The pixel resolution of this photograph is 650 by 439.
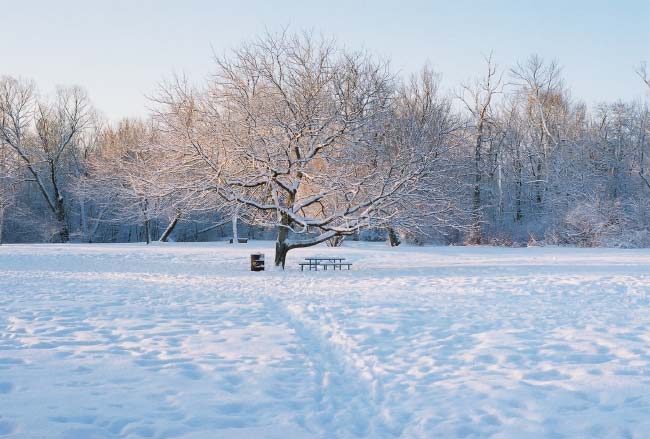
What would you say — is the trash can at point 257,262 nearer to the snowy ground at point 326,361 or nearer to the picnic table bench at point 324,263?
the picnic table bench at point 324,263

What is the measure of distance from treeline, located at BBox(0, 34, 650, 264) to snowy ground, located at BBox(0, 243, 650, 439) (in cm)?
619

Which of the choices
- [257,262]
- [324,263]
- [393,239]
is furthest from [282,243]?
[393,239]

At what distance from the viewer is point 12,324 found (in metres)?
Answer: 7.91

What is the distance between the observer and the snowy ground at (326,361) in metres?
4.32

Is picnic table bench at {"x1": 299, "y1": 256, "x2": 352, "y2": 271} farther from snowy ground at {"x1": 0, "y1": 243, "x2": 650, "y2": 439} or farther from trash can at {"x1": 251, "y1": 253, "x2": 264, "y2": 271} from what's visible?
snowy ground at {"x1": 0, "y1": 243, "x2": 650, "y2": 439}

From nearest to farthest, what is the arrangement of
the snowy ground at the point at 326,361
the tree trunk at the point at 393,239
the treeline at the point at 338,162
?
the snowy ground at the point at 326,361
the treeline at the point at 338,162
the tree trunk at the point at 393,239

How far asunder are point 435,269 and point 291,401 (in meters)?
13.2

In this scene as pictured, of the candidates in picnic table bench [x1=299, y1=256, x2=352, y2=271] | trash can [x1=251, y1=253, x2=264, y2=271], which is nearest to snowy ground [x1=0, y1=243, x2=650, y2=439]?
trash can [x1=251, y1=253, x2=264, y2=271]

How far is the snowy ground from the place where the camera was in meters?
4.32

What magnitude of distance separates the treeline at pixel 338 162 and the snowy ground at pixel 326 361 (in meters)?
6.19

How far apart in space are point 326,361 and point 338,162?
499 inches

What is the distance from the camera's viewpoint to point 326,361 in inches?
247

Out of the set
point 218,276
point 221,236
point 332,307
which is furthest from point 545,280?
point 221,236

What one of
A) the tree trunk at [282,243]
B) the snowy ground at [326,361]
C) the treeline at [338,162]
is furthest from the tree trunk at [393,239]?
the snowy ground at [326,361]
